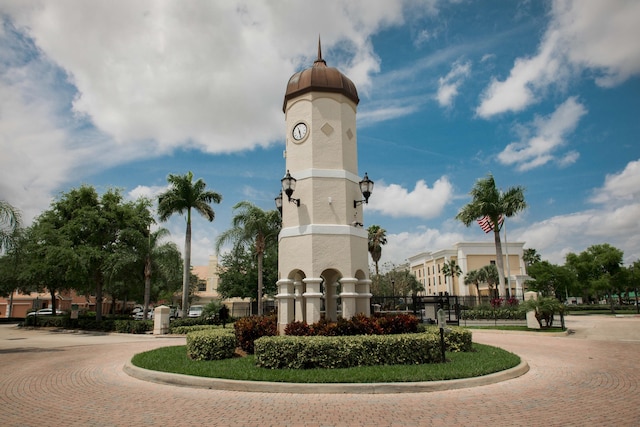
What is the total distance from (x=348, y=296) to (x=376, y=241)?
34286 millimetres

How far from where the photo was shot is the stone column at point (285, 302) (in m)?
13.0

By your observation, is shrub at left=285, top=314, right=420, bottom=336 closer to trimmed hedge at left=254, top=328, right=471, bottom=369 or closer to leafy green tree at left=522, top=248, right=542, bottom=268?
trimmed hedge at left=254, top=328, right=471, bottom=369

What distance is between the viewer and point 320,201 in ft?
42.3

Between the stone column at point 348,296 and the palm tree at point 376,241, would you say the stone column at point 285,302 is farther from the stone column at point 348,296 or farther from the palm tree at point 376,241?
the palm tree at point 376,241

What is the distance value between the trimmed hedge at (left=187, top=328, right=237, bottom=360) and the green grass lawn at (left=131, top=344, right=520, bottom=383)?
0.31m

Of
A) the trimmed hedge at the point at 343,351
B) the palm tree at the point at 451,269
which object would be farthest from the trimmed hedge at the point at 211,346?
the palm tree at the point at 451,269

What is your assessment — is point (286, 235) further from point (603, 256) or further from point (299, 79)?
point (603, 256)

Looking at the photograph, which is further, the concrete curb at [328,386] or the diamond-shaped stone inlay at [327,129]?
the diamond-shaped stone inlay at [327,129]

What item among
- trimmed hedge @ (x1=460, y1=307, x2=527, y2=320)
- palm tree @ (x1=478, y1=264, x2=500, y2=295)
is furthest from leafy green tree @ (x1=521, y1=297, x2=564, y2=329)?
palm tree @ (x1=478, y1=264, x2=500, y2=295)

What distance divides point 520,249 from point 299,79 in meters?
67.3

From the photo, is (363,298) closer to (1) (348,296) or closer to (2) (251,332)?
(1) (348,296)

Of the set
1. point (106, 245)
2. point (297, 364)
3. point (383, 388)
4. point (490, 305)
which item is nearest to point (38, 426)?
point (297, 364)

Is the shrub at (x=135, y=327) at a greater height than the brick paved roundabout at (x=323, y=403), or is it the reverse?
the shrub at (x=135, y=327)

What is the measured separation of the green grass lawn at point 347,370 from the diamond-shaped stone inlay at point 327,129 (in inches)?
272
